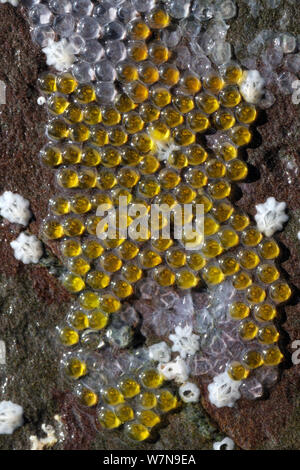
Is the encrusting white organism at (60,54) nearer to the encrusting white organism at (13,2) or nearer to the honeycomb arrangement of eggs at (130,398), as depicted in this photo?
the encrusting white organism at (13,2)

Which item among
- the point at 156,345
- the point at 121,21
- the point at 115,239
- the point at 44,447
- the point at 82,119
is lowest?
the point at 44,447

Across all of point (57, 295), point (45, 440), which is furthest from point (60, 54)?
point (45, 440)

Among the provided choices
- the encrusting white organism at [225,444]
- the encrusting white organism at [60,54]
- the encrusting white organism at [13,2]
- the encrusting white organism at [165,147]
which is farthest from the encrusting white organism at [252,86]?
the encrusting white organism at [225,444]

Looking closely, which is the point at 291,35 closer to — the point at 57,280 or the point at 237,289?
the point at 237,289

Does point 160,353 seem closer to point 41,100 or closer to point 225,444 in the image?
point 225,444

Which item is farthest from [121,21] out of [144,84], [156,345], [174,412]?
[174,412]
